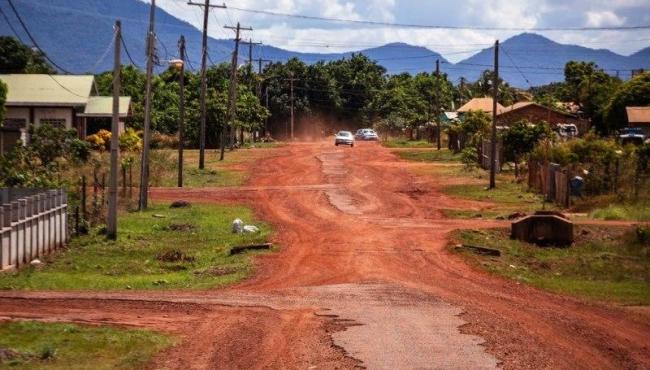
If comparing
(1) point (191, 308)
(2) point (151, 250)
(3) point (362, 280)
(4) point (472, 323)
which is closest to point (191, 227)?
(2) point (151, 250)

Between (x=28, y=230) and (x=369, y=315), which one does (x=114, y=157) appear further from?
(x=369, y=315)

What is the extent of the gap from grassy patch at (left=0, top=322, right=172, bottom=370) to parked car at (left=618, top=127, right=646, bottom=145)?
4471 cm

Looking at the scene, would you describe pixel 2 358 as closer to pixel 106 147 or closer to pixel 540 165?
pixel 540 165

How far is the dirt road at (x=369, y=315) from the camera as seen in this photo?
12.6 meters

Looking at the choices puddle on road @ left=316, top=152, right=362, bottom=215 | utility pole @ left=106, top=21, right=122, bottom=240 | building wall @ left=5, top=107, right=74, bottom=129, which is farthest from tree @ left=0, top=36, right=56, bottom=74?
utility pole @ left=106, top=21, right=122, bottom=240

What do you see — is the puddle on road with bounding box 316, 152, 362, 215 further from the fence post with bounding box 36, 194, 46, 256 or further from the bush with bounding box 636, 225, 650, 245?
the fence post with bounding box 36, 194, 46, 256

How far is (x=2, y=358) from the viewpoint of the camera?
11336 mm

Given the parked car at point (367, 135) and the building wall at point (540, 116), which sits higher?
the building wall at point (540, 116)

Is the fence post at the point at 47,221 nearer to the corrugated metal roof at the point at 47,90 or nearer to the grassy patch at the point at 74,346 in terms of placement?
the grassy patch at the point at 74,346

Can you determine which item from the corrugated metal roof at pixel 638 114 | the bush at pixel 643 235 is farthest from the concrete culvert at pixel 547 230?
the corrugated metal roof at pixel 638 114

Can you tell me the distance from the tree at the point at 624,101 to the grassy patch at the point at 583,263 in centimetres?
4824

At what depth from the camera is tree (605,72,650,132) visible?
72.9m

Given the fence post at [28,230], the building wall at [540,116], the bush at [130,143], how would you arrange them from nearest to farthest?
the fence post at [28,230] → the bush at [130,143] → the building wall at [540,116]

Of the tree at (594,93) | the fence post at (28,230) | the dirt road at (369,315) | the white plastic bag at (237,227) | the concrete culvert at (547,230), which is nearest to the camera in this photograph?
the dirt road at (369,315)
